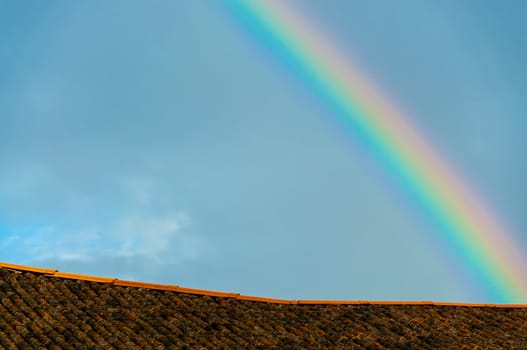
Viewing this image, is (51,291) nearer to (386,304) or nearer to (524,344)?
(386,304)

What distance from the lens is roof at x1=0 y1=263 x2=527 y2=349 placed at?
1517 cm

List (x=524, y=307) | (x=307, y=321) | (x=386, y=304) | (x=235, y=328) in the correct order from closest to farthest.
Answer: (x=235, y=328) < (x=307, y=321) < (x=386, y=304) < (x=524, y=307)

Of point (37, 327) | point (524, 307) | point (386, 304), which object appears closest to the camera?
point (37, 327)

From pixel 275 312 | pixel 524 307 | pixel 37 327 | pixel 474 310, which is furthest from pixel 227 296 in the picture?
pixel 524 307

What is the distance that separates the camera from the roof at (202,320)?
15172 millimetres

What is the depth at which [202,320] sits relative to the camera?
1661 centimetres

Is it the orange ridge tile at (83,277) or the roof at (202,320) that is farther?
the orange ridge tile at (83,277)

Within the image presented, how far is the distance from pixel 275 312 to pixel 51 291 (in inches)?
215

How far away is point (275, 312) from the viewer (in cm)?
1781

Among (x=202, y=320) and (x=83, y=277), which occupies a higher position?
(x=83, y=277)

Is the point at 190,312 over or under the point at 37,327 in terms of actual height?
over

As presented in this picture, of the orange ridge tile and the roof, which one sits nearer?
the roof

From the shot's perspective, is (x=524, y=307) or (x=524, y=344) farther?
(x=524, y=307)

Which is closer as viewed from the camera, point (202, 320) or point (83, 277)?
point (202, 320)
